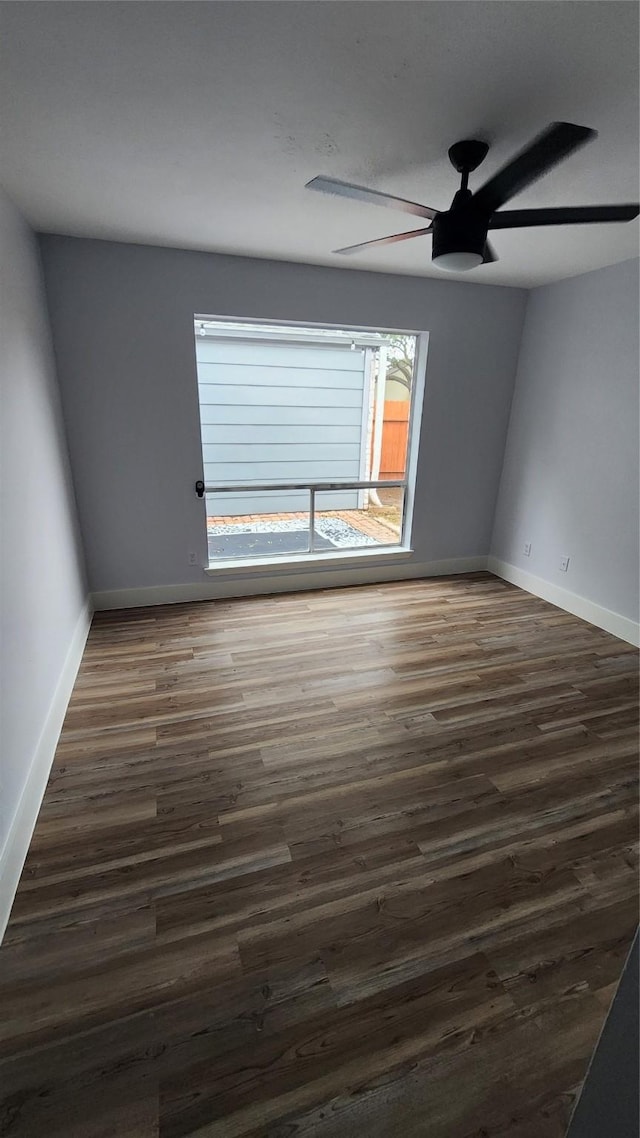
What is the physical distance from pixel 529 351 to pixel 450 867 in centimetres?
392

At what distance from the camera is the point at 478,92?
1.43 metres

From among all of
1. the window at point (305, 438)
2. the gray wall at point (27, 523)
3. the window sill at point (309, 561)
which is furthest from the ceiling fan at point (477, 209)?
the window sill at point (309, 561)

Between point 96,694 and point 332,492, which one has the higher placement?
point 332,492

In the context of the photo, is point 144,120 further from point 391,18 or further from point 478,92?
point 478,92

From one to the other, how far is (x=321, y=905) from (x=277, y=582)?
2.71 metres

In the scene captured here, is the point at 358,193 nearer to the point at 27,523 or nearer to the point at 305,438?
the point at 27,523

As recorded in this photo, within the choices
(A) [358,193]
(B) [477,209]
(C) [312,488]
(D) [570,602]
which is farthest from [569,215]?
(D) [570,602]

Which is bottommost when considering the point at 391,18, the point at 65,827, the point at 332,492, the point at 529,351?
the point at 65,827

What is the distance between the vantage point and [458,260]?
71.4 inches

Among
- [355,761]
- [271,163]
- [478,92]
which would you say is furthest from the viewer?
[355,761]

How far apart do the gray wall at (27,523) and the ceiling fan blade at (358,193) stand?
1.43 meters

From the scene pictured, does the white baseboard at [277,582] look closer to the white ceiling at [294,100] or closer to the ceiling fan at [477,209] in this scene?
the white ceiling at [294,100]

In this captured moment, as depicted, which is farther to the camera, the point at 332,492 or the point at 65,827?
the point at 332,492

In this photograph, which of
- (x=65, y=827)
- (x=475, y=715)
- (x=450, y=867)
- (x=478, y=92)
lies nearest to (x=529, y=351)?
(x=478, y=92)
